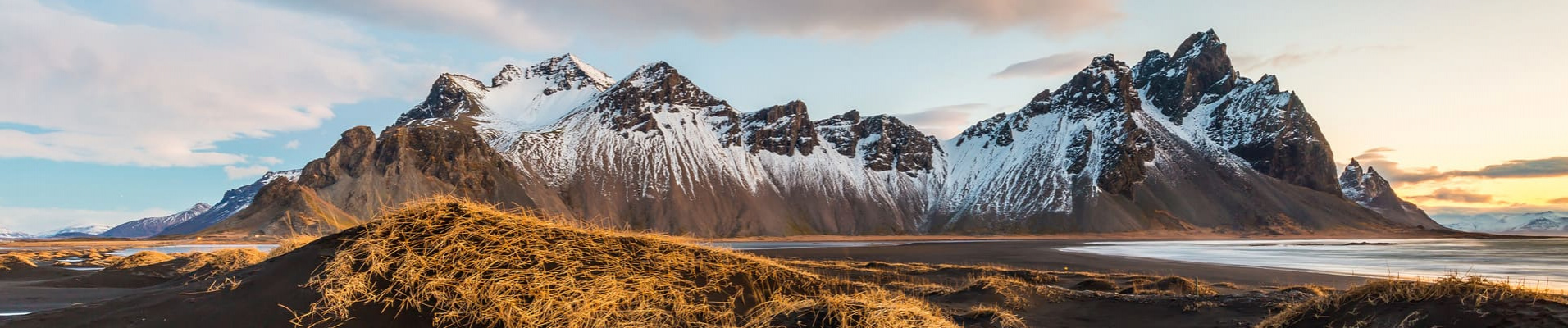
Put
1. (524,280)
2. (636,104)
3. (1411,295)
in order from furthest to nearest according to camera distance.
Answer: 1. (636,104)
2. (1411,295)
3. (524,280)

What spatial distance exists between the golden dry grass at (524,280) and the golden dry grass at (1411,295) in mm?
5393

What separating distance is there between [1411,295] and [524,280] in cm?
978

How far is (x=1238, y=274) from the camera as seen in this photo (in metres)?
35.6

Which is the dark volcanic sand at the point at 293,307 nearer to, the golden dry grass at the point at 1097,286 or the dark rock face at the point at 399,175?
the golden dry grass at the point at 1097,286

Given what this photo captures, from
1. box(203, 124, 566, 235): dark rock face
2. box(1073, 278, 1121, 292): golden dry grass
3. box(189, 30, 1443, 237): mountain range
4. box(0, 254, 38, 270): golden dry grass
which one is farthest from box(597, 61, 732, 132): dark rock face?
box(1073, 278, 1121, 292): golden dry grass

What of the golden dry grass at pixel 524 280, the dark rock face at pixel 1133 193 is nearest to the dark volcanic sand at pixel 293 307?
the golden dry grass at pixel 524 280

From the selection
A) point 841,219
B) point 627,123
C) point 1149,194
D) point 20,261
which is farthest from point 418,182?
point 1149,194

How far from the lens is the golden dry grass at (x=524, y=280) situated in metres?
6.59

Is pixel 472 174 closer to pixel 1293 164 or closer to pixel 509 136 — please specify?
pixel 509 136

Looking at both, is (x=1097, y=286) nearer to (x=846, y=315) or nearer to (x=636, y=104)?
(x=846, y=315)

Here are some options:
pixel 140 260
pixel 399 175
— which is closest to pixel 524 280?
pixel 140 260

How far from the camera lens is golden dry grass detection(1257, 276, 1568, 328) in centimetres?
744

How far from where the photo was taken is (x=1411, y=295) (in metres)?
7.99

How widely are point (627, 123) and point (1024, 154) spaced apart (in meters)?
110
